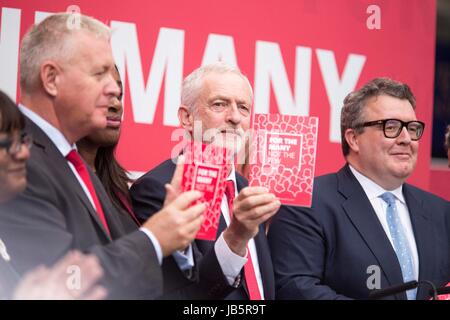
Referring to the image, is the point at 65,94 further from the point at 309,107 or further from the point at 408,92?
the point at 309,107

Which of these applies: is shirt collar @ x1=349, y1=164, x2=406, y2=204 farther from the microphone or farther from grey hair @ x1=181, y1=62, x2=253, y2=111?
the microphone

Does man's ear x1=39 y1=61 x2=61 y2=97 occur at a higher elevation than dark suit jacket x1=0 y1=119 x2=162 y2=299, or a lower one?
higher

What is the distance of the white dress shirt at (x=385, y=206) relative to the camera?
10.7 feet

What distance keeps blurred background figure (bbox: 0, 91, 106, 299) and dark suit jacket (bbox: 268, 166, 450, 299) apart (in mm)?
1122

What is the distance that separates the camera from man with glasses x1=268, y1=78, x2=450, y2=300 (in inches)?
122

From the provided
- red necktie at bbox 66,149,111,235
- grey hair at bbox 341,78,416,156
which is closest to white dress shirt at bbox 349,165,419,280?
grey hair at bbox 341,78,416,156

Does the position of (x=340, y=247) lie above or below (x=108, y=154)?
below

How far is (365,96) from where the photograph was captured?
11.5 feet

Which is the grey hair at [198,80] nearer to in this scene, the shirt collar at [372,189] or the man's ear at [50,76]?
the shirt collar at [372,189]

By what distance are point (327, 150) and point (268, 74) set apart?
0.52 meters

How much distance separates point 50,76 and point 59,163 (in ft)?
0.82

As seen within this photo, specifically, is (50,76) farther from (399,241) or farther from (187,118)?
(399,241)

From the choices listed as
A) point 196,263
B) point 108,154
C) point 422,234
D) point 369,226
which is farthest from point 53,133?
point 422,234

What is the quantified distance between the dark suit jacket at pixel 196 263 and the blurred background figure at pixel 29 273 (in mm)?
478
